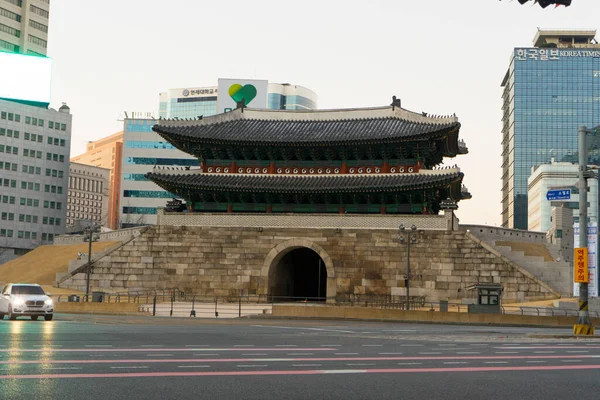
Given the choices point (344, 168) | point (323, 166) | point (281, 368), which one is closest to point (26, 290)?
point (281, 368)

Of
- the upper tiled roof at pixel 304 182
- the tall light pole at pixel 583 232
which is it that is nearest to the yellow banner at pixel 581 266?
the tall light pole at pixel 583 232

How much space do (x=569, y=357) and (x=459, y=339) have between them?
272 inches

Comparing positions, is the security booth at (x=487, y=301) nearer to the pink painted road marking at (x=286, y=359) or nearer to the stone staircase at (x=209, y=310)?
the stone staircase at (x=209, y=310)

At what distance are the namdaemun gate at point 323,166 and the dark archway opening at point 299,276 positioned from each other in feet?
14.4

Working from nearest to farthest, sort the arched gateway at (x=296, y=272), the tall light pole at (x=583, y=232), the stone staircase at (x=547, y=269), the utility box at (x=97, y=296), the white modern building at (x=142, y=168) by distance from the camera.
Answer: the tall light pole at (x=583, y=232) < the utility box at (x=97, y=296) < the stone staircase at (x=547, y=269) < the arched gateway at (x=296, y=272) < the white modern building at (x=142, y=168)

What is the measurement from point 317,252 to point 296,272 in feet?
29.5

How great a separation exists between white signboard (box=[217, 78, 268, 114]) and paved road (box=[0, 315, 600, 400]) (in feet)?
259

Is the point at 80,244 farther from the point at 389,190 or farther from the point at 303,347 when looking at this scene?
the point at 303,347

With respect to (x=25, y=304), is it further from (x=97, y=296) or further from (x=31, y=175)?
(x=31, y=175)

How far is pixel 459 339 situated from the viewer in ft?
84.9

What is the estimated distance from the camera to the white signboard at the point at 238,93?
102250 mm

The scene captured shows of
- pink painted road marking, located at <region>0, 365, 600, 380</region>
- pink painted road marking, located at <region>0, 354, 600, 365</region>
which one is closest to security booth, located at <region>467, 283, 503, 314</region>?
pink painted road marking, located at <region>0, 354, 600, 365</region>

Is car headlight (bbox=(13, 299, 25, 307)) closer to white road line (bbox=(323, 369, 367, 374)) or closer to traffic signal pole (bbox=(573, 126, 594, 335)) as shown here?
white road line (bbox=(323, 369, 367, 374))

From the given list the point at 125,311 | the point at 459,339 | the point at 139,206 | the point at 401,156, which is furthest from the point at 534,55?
the point at 459,339
